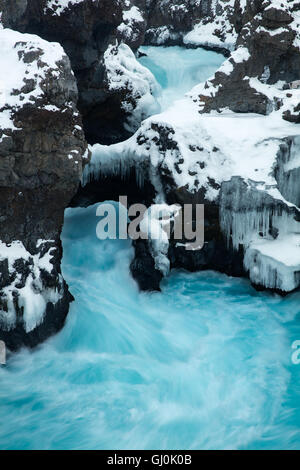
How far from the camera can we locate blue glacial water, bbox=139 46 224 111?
17375 mm

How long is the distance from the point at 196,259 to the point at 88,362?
3.27 metres

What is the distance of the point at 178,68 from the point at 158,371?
44.3 ft

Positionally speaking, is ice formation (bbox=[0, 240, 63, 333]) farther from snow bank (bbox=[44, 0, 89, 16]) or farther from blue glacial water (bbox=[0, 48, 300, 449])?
snow bank (bbox=[44, 0, 89, 16])

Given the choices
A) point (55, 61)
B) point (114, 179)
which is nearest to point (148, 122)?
point (114, 179)

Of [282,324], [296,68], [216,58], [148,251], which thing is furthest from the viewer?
[216,58]

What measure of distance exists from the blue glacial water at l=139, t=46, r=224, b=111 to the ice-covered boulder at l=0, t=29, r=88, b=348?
8.55 meters

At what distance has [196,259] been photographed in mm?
10289

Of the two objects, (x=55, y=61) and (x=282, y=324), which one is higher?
(x=55, y=61)

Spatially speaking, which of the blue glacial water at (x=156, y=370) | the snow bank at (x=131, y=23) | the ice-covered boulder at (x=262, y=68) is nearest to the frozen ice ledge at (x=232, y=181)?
the blue glacial water at (x=156, y=370)

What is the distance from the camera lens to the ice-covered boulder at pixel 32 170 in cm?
730

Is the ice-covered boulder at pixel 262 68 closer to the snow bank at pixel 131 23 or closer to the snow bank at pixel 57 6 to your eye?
the snow bank at pixel 57 6

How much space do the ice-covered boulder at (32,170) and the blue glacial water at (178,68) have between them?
28.0 ft

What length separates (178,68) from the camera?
61.5 feet

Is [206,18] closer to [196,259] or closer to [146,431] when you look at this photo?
[196,259]
